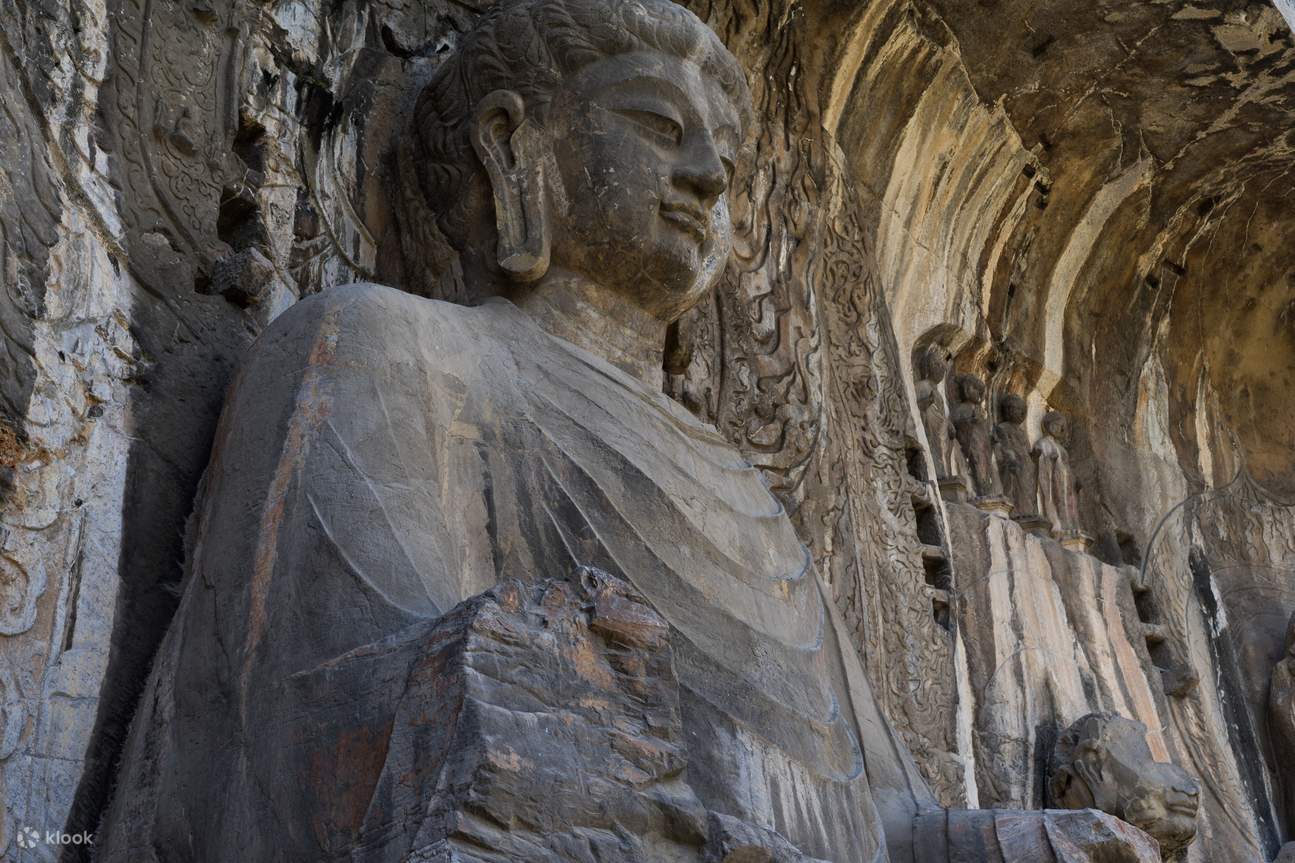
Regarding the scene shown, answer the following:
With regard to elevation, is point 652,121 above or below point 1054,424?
below

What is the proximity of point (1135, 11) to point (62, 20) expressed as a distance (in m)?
3.76

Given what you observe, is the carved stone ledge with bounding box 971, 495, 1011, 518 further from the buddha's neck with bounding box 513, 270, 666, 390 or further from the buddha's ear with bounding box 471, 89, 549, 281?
the buddha's ear with bounding box 471, 89, 549, 281

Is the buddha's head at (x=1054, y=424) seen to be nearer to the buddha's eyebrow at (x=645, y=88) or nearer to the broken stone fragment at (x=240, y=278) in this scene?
the buddha's eyebrow at (x=645, y=88)

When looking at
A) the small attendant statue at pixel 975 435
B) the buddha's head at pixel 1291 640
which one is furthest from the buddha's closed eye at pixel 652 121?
the buddha's head at pixel 1291 640

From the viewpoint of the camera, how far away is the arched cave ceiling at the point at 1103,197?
6.36 meters

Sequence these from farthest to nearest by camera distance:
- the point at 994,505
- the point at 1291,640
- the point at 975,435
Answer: the point at 1291,640
the point at 975,435
the point at 994,505

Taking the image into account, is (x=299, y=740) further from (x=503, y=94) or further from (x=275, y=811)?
(x=503, y=94)

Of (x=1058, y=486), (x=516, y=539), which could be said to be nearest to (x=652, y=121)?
(x=516, y=539)

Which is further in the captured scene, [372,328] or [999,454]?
[999,454]

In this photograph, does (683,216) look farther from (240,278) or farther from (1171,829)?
(1171,829)

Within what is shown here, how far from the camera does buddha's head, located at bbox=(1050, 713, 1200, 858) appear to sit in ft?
17.0

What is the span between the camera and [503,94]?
4316 millimetres

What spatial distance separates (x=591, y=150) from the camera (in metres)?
4.19

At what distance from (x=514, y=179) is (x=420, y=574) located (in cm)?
137
